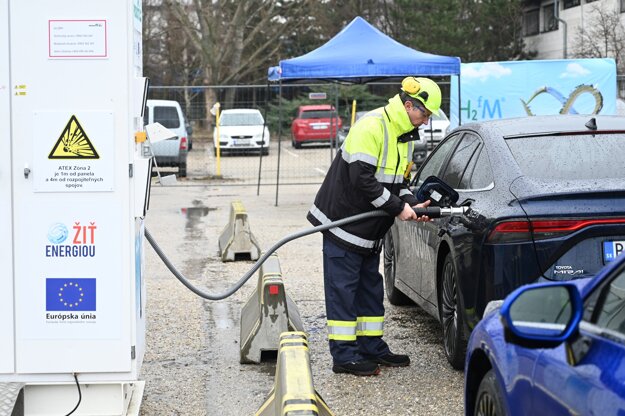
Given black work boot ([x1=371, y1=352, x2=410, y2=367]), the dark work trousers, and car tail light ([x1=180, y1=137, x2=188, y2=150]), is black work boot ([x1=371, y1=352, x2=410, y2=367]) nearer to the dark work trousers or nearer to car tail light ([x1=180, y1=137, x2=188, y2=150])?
the dark work trousers

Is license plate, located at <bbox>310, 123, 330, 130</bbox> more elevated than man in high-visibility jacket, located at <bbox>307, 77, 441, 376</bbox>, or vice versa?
license plate, located at <bbox>310, 123, 330, 130</bbox>

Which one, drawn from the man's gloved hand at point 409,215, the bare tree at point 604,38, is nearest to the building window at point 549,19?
the bare tree at point 604,38

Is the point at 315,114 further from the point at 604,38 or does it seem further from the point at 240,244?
the point at 240,244

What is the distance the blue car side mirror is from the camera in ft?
10.3

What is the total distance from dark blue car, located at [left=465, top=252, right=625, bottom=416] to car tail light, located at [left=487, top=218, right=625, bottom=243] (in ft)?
6.84

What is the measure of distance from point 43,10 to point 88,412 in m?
2.16

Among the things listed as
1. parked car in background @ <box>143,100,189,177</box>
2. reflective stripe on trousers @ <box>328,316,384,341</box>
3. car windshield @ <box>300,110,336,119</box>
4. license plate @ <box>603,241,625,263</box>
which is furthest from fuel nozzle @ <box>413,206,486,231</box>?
car windshield @ <box>300,110,336,119</box>

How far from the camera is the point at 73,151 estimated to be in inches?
215

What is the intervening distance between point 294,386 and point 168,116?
70.8ft

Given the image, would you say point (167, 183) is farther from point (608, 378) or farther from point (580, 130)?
point (608, 378)

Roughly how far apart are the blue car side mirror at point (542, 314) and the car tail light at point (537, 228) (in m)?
2.52

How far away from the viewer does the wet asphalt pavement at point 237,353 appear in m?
6.41

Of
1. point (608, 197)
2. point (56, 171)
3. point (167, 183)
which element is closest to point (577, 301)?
point (608, 197)

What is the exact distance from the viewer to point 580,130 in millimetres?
6590
